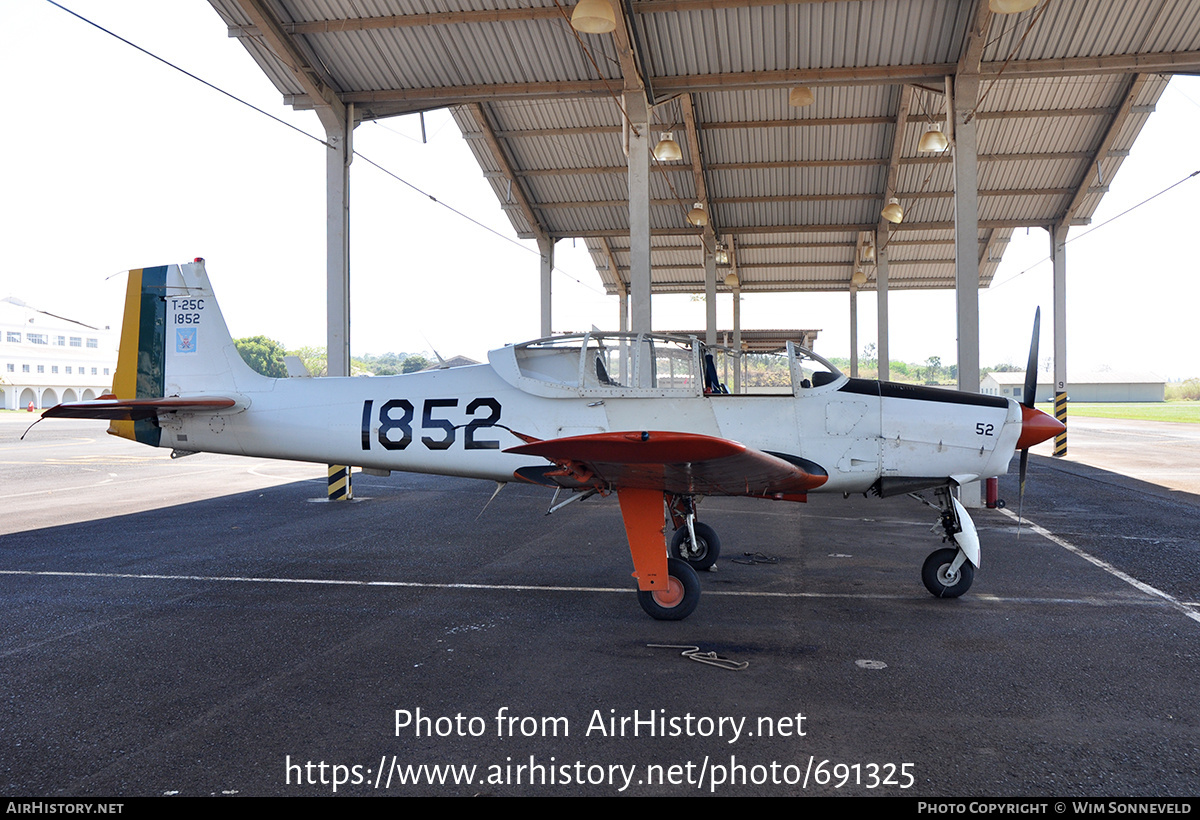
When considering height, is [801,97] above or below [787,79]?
above

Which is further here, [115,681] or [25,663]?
[25,663]

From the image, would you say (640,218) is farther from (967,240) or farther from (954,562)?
(954,562)

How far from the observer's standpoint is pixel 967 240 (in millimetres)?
11945

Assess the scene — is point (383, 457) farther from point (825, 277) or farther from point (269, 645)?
point (825, 277)

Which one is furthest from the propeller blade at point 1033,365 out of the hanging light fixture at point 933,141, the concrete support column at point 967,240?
the hanging light fixture at point 933,141

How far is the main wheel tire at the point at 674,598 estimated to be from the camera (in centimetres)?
539

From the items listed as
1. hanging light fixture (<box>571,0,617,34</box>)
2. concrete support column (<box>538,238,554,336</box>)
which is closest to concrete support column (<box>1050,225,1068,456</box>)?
concrete support column (<box>538,238,554,336</box>)

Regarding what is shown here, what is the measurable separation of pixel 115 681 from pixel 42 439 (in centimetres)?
3150

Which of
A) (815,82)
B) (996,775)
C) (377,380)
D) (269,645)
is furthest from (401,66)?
(996,775)

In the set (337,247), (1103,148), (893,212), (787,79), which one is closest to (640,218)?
(787,79)

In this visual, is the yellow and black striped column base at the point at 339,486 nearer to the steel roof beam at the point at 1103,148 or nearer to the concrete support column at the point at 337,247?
the concrete support column at the point at 337,247

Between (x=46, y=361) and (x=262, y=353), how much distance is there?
Result: 21.1 meters

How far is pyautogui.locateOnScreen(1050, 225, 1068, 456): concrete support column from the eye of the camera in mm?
19047

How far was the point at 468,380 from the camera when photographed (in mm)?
6820
